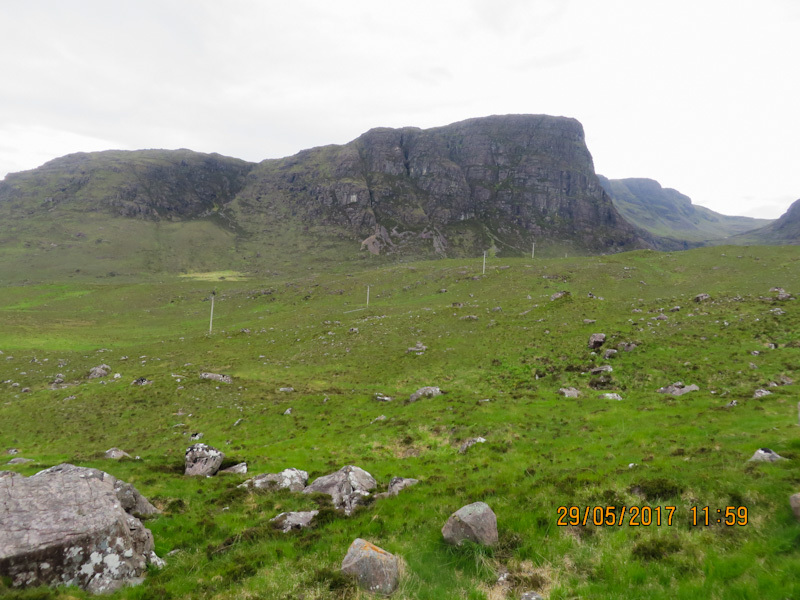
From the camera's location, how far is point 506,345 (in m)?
39.8

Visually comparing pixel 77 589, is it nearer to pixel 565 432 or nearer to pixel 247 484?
pixel 247 484

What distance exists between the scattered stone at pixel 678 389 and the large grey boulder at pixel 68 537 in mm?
29639

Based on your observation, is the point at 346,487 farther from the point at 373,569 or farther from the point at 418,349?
the point at 418,349

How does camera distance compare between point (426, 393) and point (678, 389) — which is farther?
point (426, 393)

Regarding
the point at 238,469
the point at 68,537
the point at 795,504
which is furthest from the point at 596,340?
the point at 68,537

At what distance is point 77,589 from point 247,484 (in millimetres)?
8450

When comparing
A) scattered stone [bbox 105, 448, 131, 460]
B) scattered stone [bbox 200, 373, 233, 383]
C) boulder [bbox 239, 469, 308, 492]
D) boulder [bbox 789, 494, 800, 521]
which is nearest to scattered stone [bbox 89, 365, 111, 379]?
scattered stone [bbox 200, 373, 233, 383]

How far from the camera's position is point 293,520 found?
12281mm

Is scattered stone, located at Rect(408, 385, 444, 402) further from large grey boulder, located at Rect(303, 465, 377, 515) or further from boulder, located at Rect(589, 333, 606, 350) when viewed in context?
boulder, located at Rect(589, 333, 606, 350)

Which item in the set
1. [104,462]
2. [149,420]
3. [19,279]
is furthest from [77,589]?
[19,279]

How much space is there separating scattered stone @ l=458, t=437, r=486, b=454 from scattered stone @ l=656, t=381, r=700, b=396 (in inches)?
575

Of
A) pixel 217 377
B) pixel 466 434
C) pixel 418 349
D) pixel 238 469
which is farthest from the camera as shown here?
pixel 418 349

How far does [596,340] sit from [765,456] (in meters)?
24.1

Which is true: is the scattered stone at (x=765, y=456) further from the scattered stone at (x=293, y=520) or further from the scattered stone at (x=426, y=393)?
the scattered stone at (x=426, y=393)
